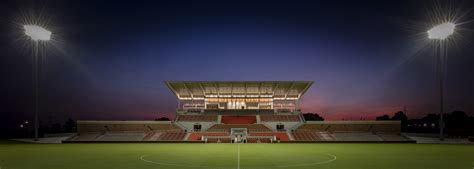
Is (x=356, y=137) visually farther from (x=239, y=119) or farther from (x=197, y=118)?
(x=197, y=118)

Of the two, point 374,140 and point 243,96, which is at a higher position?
point 243,96

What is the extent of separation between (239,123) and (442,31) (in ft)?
112

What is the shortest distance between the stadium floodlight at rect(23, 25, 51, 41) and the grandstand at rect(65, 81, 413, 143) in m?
13.0

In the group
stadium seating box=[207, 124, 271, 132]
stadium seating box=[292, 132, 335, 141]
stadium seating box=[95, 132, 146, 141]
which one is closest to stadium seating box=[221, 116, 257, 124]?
stadium seating box=[207, 124, 271, 132]

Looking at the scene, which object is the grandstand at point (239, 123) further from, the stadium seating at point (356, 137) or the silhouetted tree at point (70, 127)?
the silhouetted tree at point (70, 127)

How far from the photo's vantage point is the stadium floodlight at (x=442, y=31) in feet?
143

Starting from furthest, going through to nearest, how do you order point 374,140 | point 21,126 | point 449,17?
point 21,126
point 374,140
point 449,17

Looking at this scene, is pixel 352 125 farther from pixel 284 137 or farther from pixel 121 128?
pixel 121 128

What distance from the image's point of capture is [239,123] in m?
67.0

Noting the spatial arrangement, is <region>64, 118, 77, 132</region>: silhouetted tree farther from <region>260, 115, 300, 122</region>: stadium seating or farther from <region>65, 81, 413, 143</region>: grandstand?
<region>260, 115, 300, 122</region>: stadium seating

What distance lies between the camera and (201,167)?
19281 mm

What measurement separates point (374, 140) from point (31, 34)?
139 ft

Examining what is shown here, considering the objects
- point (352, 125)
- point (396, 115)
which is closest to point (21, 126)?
point (352, 125)

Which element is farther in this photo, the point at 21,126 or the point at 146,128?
the point at 21,126
